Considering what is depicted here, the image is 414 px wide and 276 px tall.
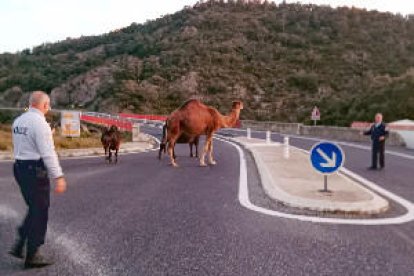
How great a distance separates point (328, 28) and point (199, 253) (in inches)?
4141

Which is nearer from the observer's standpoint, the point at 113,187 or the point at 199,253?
the point at 199,253

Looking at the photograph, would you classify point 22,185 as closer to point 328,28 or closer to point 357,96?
point 357,96

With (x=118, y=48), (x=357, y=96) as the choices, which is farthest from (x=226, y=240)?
(x=118, y=48)

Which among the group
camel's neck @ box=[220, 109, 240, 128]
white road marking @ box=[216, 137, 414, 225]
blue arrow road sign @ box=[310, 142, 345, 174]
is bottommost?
white road marking @ box=[216, 137, 414, 225]

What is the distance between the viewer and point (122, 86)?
83938 millimetres

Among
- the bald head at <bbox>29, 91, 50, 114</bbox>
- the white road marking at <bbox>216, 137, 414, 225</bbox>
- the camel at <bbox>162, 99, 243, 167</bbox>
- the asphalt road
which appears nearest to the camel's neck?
the camel at <bbox>162, 99, 243, 167</bbox>

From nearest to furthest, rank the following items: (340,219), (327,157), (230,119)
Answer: (340,219)
(327,157)
(230,119)

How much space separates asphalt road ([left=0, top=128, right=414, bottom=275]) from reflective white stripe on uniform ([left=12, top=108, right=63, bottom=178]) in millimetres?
996

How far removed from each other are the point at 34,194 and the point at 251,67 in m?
87.3

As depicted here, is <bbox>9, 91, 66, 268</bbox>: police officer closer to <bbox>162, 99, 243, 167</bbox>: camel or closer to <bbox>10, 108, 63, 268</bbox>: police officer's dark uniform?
<bbox>10, 108, 63, 268</bbox>: police officer's dark uniform

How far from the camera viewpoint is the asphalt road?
17.3 feet

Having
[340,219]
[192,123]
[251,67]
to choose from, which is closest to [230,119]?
[192,123]

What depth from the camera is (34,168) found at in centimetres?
527

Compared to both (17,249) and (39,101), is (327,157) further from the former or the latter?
(17,249)
